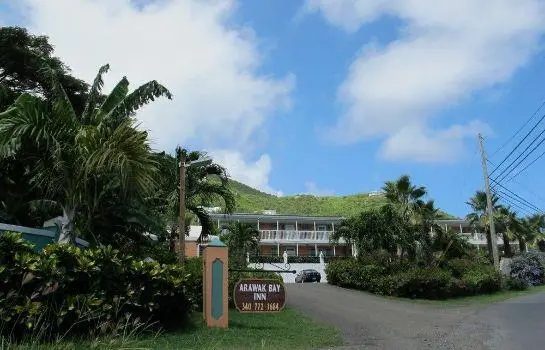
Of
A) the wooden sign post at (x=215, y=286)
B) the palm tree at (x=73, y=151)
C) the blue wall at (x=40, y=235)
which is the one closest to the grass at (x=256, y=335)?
the wooden sign post at (x=215, y=286)

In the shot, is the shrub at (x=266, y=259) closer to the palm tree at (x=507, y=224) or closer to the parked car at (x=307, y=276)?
the parked car at (x=307, y=276)

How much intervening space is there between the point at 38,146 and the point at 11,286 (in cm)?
407

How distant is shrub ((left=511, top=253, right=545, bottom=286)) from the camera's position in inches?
1667

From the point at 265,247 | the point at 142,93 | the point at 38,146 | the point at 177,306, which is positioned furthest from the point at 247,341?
the point at 265,247

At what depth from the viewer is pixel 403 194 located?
39.4 meters

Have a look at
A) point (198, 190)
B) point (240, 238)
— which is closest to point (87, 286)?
point (198, 190)

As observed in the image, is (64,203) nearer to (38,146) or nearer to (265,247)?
(38,146)

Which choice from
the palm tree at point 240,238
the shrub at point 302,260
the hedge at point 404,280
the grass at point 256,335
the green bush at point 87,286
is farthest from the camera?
the shrub at point 302,260

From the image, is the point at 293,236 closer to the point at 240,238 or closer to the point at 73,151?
the point at 240,238

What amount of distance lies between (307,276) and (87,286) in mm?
33684

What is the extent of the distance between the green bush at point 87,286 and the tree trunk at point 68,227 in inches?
73.2

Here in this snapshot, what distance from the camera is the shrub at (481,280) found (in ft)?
108

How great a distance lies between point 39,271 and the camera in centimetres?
1013

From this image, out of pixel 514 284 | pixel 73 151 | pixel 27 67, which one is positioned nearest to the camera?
pixel 73 151
